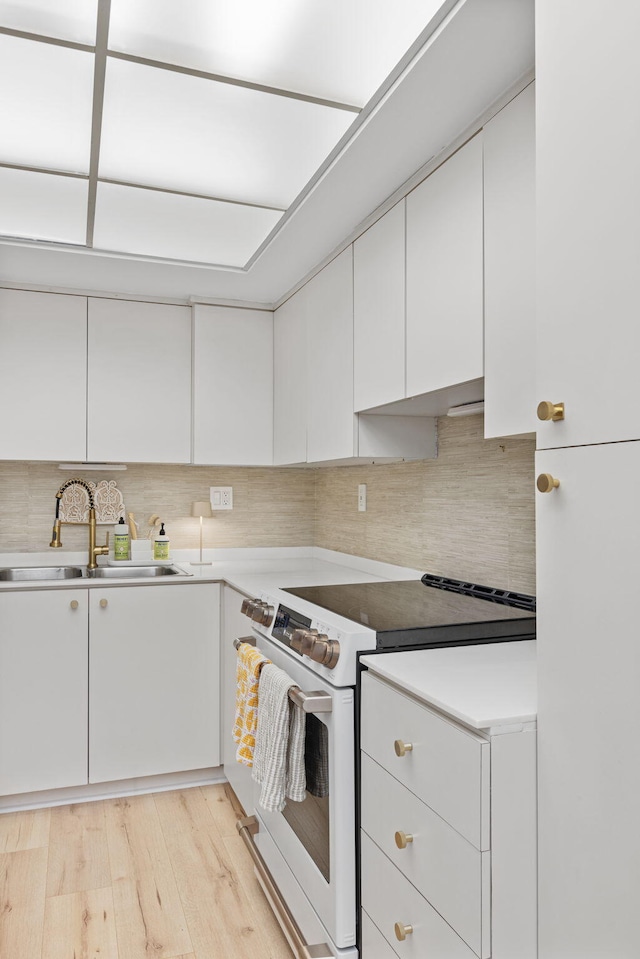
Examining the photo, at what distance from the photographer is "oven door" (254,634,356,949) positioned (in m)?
1.54

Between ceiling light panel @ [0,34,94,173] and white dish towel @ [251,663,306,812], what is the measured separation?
4.95 feet

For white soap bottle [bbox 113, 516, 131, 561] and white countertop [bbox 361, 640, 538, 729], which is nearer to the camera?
white countertop [bbox 361, 640, 538, 729]

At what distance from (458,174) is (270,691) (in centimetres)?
142

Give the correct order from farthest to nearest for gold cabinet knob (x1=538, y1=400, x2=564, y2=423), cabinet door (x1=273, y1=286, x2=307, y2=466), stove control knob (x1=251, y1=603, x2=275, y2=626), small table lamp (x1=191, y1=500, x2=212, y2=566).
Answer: small table lamp (x1=191, y1=500, x2=212, y2=566) < cabinet door (x1=273, y1=286, x2=307, y2=466) < stove control knob (x1=251, y1=603, x2=275, y2=626) < gold cabinet knob (x1=538, y1=400, x2=564, y2=423)

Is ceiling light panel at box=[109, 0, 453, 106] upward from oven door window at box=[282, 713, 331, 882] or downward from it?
upward

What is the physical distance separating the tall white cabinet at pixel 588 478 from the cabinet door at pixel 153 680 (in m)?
2.00

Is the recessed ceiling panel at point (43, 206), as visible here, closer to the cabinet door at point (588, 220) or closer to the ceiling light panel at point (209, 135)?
the ceiling light panel at point (209, 135)

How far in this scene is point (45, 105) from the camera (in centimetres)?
162

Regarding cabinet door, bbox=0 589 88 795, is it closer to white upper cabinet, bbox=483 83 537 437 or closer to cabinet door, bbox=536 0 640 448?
white upper cabinet, bbox=483 83 537 437

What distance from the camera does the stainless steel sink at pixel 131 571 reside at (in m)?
3.13

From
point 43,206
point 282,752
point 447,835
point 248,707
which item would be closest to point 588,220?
point 447,835

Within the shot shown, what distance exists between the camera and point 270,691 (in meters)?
1.82

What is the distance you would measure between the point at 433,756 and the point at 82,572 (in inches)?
93.8

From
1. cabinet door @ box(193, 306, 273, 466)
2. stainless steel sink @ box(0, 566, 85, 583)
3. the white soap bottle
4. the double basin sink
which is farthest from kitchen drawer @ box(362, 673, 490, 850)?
stainless steel sink @ box(0, 566, 85, 583)
